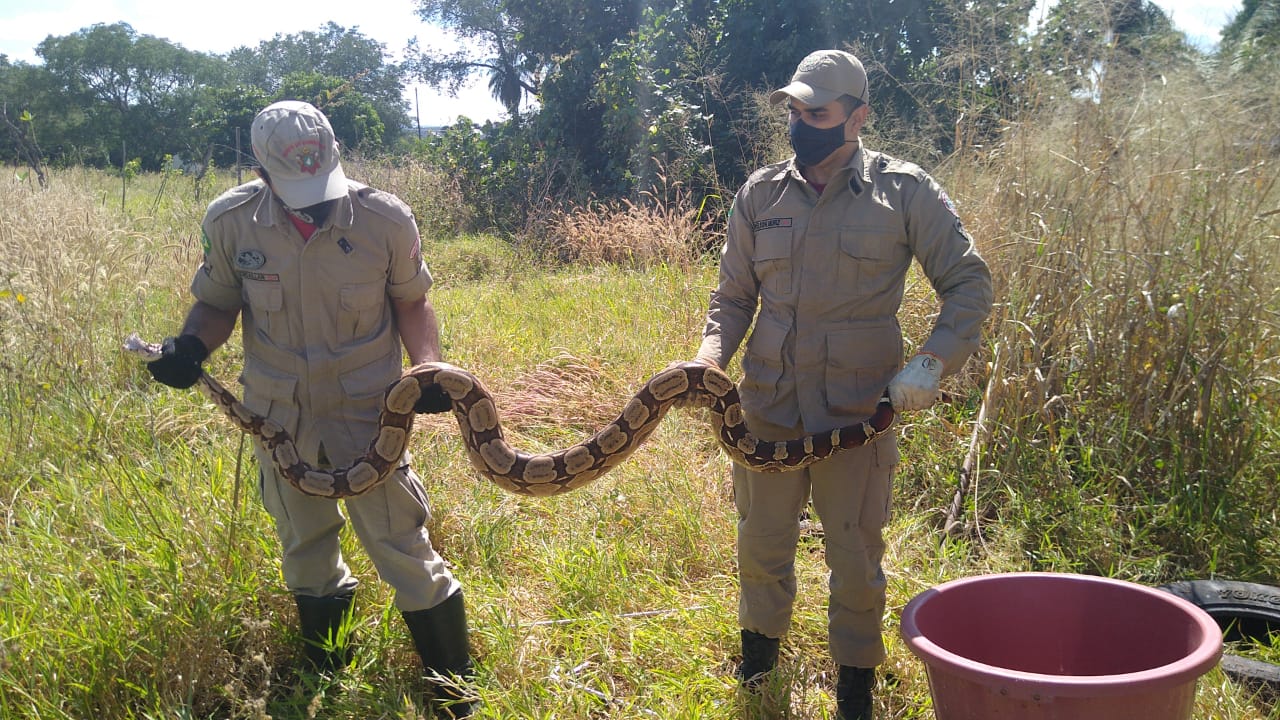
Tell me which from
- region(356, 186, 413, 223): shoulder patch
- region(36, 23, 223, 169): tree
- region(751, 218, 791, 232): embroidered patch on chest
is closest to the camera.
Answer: region(751, 218, 791, 232): embroidered patch on chest

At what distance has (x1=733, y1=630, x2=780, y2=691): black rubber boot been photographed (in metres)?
3.40

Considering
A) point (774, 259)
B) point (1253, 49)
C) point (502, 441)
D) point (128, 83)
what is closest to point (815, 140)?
point (774, 259)

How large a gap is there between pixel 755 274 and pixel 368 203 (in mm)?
1539

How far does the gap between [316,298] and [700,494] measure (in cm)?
253

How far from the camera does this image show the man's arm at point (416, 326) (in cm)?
341

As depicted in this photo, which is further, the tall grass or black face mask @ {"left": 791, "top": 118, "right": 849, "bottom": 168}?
the tall grass

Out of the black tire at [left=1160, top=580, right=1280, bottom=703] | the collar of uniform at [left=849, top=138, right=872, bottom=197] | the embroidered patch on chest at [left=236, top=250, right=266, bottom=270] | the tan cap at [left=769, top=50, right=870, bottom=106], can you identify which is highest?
the tan cap at [left=769, top=50, right=870, bottom=106]

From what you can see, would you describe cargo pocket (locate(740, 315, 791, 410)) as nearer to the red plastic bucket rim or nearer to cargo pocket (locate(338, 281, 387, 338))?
the red plastic bucket rim

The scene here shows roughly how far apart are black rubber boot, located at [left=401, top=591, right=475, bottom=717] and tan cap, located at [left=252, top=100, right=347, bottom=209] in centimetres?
167

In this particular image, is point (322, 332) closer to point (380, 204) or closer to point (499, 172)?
point (380, 204)

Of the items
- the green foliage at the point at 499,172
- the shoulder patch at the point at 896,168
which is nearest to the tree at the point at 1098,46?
the shoulder patch at the point at 896,168

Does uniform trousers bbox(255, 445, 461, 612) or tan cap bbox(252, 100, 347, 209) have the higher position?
tan cap bbox(252, 100, 347, 209)

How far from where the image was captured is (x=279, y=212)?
318cm

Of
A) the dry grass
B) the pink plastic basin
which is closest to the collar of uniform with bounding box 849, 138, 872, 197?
the pink plastic basin
